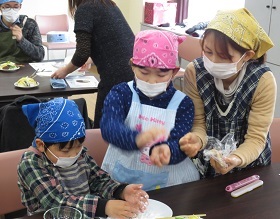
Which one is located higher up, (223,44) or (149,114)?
(223,44)

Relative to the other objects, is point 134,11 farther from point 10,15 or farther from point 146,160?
point 146,160

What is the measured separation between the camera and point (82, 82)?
2736 millimetres

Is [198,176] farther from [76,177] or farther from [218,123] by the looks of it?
[76,177]

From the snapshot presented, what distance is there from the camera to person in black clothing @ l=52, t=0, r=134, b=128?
2.17 meters

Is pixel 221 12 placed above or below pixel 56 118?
above

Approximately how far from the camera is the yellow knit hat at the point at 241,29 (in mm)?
1413

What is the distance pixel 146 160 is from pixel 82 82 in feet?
4.42

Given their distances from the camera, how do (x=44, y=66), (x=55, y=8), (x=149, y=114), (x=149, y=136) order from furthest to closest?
(x=55, y=8), (x=44, y=66), (x=149, y=114), (x=149, y=136)

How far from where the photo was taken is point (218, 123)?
1601 mm

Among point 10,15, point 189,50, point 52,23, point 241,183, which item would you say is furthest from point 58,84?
point 52,23

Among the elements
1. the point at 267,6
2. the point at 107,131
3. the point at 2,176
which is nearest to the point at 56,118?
the point at 107,131

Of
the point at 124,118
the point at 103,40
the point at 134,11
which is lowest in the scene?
the point at 134,11

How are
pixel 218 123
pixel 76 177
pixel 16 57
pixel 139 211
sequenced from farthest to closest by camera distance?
1. pixel 16 57
2. pixel 218 123
3. pixel 76 177
4. pixel 139 211

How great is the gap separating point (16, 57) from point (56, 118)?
221 centimetres
